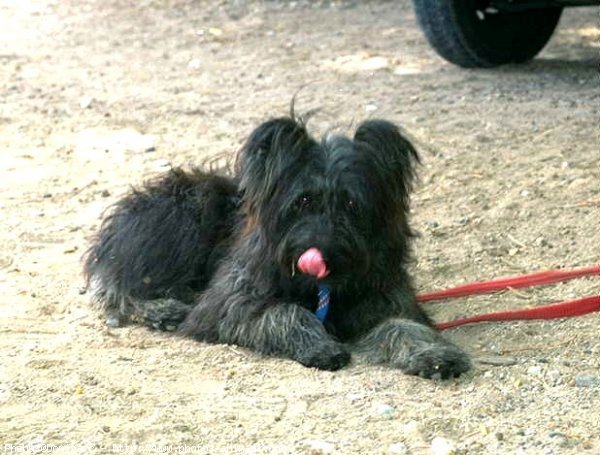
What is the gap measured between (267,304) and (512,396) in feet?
4.38

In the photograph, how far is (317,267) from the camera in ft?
18.0

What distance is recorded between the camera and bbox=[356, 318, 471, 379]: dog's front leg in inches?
213

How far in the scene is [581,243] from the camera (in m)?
7.18

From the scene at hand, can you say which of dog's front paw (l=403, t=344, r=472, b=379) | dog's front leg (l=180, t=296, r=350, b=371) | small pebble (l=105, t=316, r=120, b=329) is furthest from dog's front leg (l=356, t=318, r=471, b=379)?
small pebble (l=105, t=316, r=120, b=329)

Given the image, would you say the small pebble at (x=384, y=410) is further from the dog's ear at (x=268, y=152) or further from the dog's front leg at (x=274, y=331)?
the dog's ear at (x=268, y=152)

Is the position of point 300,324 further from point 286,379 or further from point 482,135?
point 482,135

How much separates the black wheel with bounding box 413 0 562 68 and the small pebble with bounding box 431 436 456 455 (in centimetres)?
649

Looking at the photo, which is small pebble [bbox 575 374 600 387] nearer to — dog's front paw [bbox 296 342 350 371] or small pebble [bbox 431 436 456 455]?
small pebble [bbox 431 436 456 455]

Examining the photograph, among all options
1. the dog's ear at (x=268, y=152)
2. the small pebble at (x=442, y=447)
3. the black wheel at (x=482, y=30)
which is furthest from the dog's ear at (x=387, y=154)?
the black wheel at (x=482, y=30)

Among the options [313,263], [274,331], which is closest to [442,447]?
[313,263]

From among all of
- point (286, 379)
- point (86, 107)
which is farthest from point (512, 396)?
point (86, 107)

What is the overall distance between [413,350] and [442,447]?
3.16ft

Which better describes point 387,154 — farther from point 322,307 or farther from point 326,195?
point 322,307

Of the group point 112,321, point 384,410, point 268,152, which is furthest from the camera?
point 112,321
